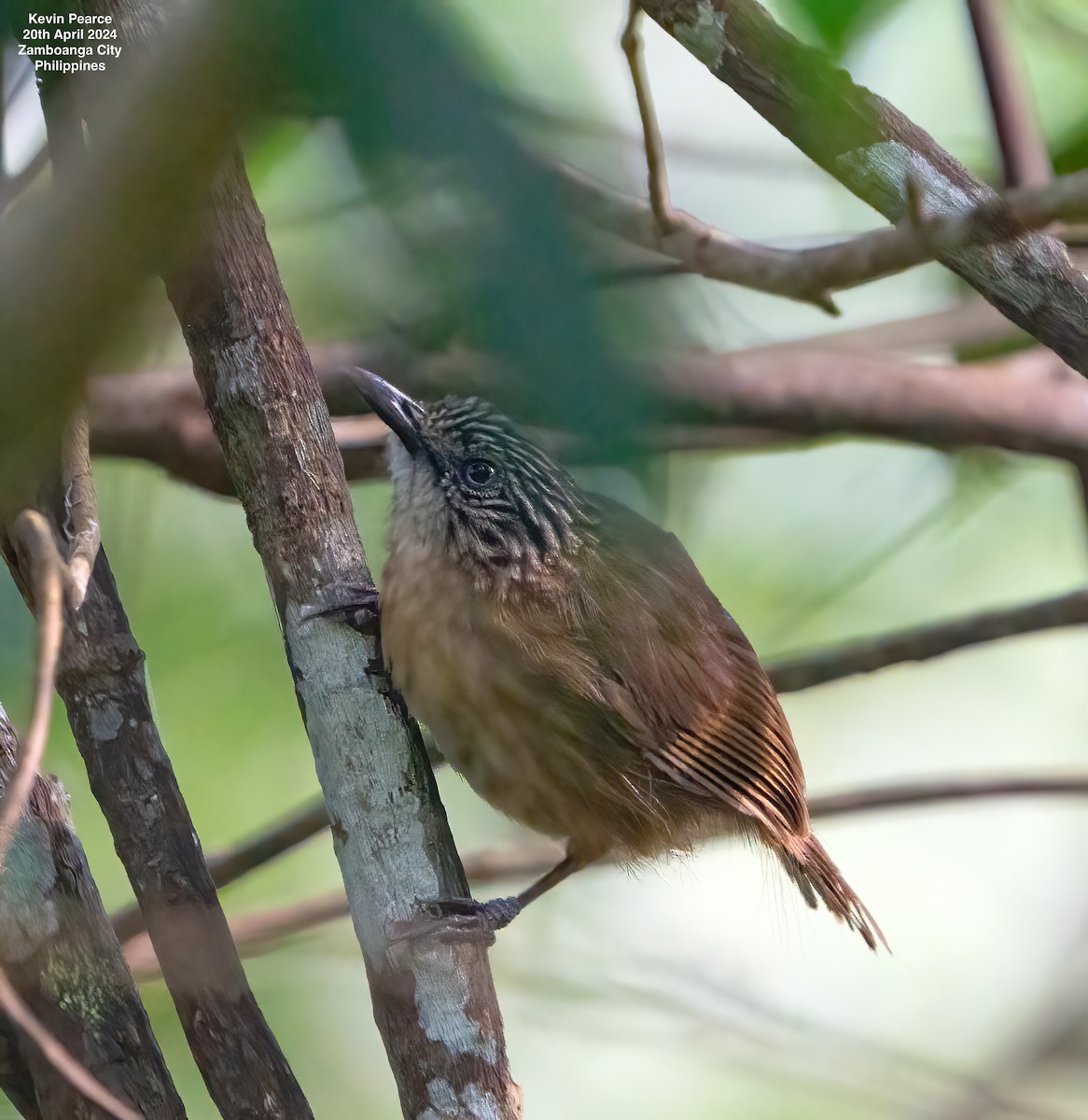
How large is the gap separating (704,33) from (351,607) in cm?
107

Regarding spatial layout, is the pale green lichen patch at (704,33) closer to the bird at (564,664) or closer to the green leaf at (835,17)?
the green leaf at (835,17)

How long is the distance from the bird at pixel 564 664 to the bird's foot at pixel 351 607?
0.06 metres

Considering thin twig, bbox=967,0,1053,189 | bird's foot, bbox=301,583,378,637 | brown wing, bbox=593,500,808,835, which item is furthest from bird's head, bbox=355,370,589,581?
thin twig, bbox=967,0,1053,189

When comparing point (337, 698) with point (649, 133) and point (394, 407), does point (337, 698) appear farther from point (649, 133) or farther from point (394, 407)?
point (649, 133)

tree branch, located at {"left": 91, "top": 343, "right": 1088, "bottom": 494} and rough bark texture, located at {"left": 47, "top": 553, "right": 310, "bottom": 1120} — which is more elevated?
tree branch, located at {"left": 91, "top": 343, "right": 1088, "bottom": 494}

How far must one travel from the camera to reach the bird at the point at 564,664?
8.28ft

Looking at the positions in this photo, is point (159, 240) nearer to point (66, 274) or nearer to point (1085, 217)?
point (66, 274)

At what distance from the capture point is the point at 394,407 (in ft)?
8.97

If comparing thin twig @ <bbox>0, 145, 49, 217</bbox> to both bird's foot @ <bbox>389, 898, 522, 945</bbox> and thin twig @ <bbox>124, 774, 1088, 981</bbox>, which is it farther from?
thin twig @ <bbox>124, 774, 1088, 981</bbox>

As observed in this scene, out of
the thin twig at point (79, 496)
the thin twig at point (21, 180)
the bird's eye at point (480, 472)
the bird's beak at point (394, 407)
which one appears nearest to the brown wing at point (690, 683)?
the bird's eye at point (480, 472)

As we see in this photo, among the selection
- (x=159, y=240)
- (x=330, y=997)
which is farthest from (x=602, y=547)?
(x=330, y=997)

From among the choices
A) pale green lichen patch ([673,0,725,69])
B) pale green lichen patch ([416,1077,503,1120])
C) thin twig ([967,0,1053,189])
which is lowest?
pale green lichen patch ([416,1077,503,1120])

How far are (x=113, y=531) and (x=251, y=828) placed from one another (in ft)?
7.03

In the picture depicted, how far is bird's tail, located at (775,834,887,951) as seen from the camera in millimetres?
2904
